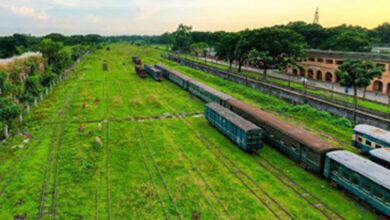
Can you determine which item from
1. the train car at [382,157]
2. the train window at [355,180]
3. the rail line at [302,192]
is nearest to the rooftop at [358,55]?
the train car at [382,157]

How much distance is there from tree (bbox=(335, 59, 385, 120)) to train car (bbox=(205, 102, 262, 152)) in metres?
22.6

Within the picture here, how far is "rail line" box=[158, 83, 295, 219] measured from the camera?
1920 cm

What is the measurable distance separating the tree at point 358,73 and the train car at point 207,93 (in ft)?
64.7

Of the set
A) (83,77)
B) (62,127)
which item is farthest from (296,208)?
(83,77)

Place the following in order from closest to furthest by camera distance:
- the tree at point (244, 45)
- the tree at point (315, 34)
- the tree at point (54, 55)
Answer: the tree at point (244, 45) < the tree at point (54, 55) < the tree at point (315, 34)

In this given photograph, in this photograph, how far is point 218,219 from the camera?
59.8ft

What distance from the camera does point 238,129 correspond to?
28.9m

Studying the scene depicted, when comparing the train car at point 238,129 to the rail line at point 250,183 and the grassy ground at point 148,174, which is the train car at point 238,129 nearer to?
the grassy ground at point 148,174

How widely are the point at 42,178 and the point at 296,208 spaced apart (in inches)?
824

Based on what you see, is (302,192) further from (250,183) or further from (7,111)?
(7,111)

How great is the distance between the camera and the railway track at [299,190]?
62.6 feet

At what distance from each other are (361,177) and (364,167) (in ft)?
3.09

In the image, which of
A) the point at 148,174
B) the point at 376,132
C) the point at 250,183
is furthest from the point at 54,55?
the point at 376,132

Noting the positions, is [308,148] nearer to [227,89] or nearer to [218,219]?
[218,219]
